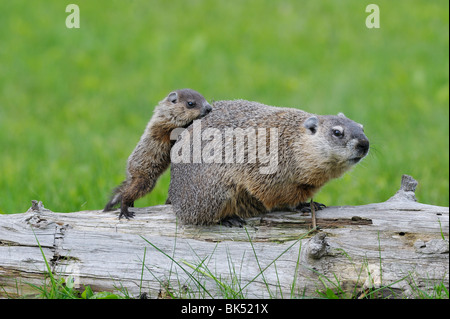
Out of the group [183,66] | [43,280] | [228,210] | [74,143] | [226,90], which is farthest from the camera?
[183,66]

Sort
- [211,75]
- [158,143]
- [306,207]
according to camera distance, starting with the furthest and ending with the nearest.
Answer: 1. [211,75]
2. [158,143]
3. [306,207]

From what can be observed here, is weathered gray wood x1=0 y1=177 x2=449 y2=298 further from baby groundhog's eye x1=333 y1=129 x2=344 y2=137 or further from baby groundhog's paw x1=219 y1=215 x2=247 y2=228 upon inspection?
baby groundhog's eye x1=333 y1=129 x2=344 y2=137

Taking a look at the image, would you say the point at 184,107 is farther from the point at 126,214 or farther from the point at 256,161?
the point at 126,214

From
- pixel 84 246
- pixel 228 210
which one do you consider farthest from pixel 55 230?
pixel 228 210

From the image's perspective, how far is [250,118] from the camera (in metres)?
6.11

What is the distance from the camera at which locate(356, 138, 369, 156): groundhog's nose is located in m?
5.52

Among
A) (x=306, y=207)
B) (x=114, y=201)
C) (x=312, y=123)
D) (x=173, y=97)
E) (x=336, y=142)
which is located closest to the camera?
(x=336, y=142)

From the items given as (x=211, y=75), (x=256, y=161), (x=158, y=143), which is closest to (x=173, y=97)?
(x=158, y=143)

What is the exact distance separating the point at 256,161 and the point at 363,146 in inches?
39.7

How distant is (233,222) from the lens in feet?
19.4

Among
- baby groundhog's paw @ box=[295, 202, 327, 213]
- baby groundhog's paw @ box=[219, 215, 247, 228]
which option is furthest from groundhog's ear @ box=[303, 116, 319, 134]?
baby groundhog's paw @ box=[219, 215, 247, 228]
